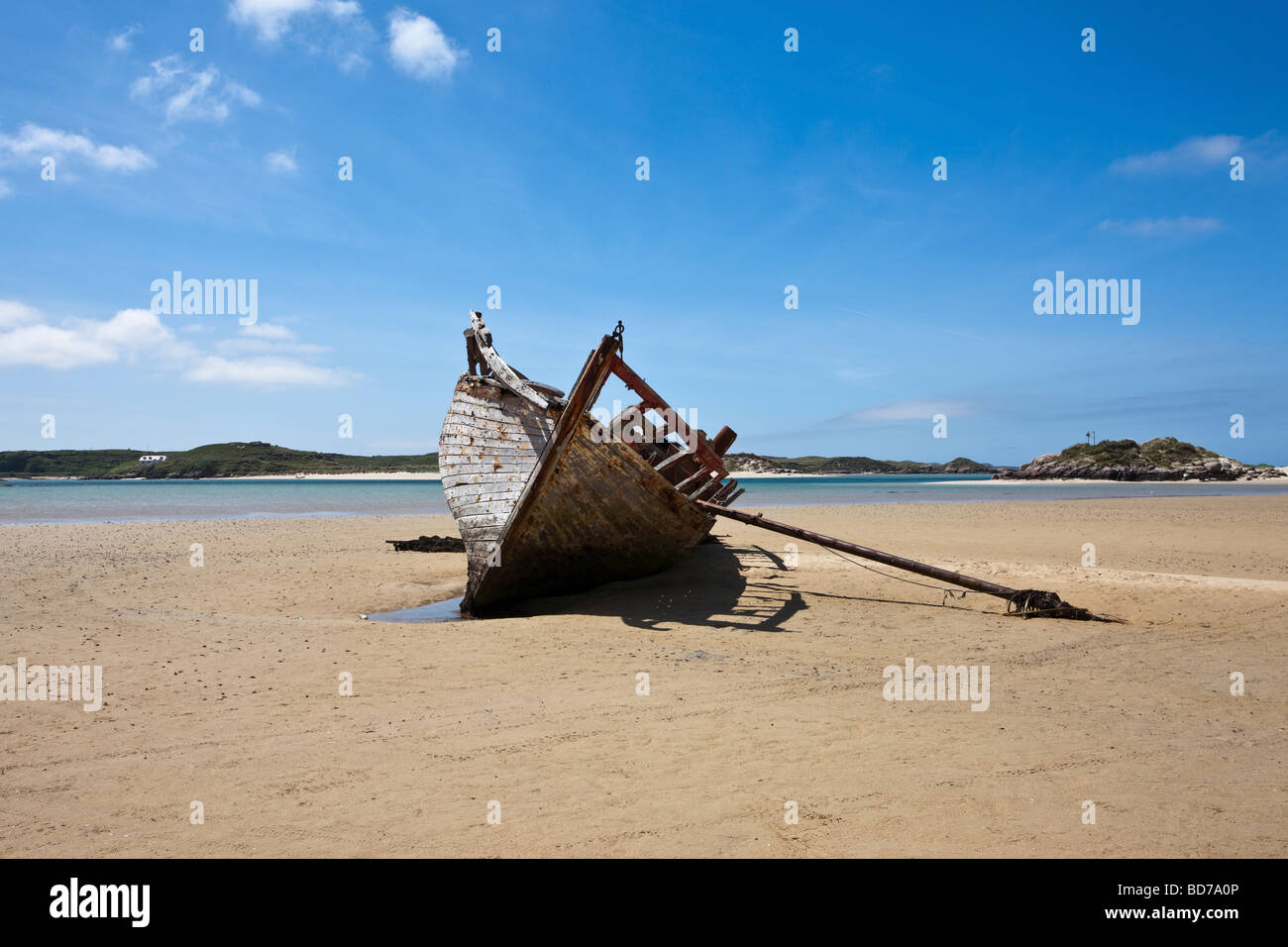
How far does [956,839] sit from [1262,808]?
5.68 feet

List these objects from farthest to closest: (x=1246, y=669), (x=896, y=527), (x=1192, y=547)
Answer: (x=896, y=527) → (x=1192, y=547) → (x=1246, y=669)

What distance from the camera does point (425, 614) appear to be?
9.74 m

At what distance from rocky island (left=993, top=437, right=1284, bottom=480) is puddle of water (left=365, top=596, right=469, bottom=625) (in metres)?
64.3

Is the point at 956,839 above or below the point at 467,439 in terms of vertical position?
below

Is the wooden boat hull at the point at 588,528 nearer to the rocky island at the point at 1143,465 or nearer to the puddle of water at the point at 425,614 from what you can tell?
the puddle of water at the point at 425,614

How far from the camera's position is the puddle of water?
920cm

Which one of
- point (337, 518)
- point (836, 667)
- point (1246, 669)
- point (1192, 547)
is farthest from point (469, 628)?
point (337, 518)

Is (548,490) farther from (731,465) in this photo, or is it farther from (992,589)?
(731,465)

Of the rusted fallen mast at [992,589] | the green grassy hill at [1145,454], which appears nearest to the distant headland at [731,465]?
the green grassy hill at [1145,454]

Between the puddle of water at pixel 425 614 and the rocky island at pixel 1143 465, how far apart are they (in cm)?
6434
